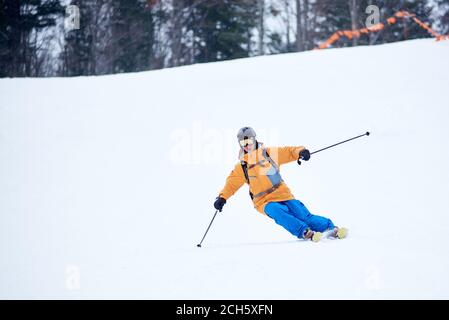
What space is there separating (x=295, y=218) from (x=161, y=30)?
80.1ft

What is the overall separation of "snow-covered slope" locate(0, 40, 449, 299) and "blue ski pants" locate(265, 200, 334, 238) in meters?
0.19

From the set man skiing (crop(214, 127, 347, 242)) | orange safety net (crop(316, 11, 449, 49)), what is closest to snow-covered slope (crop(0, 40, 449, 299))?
man skiing (crop(214, 127, 347, 242))

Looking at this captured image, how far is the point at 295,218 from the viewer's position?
533cm

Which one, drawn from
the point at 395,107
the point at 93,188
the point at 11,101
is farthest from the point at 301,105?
the point at 11,101

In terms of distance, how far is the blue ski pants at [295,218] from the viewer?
5.29 metres

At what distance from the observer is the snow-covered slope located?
385 cm

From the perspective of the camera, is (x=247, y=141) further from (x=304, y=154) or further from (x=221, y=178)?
(x=221, y=178)

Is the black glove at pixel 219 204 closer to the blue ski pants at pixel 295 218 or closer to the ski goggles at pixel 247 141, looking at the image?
the blue ski pants at pixel 295 218

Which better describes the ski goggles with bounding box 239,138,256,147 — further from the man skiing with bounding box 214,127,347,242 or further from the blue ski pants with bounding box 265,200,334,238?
the blue ski pants with bounding box 265,200,334,238

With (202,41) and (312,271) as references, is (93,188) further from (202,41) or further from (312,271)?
(202,41)

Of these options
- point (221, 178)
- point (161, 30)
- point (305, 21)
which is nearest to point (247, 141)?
point (221, 178)

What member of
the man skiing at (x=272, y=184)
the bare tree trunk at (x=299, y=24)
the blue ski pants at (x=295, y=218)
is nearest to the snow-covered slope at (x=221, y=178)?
the blue ski pants at (x=295, y=218)

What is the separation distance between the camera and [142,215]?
24.1ft

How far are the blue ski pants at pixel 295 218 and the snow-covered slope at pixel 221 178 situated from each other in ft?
0.63
